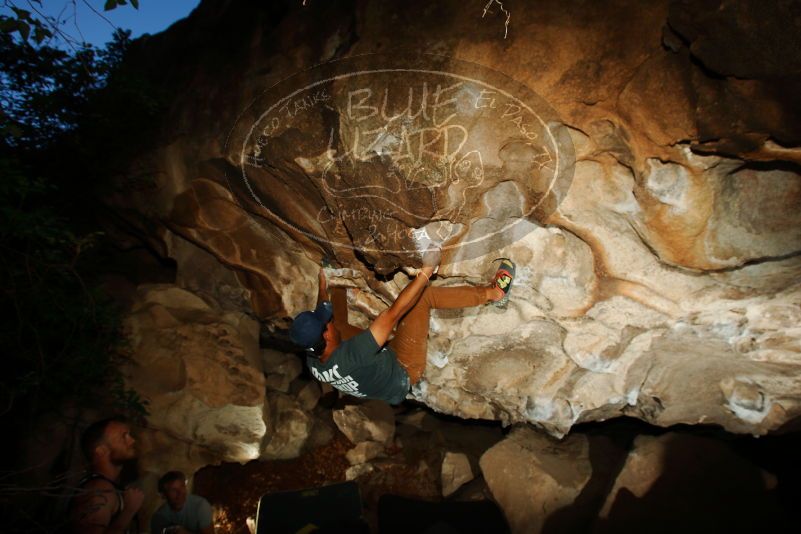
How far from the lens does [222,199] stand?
3.87m

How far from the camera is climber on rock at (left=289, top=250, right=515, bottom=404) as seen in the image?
10.0 ft

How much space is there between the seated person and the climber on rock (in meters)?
2.32

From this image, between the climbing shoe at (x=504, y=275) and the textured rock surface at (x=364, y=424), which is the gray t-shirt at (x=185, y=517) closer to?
the textured rock surface at (x=364, y=424)

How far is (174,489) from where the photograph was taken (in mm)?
4141

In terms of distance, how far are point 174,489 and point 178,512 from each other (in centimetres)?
28

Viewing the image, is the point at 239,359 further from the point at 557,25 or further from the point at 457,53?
the point at 557,25

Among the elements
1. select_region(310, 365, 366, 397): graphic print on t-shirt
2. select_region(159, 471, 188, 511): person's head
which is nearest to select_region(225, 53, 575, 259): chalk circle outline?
select_region(310, 365, 366, 397): graphic print on t-shirt

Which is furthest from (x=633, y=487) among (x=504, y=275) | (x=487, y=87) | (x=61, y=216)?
(x=61, y=216)

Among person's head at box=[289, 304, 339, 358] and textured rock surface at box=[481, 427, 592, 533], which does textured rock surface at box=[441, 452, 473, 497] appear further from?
person's head at box=[289, 304, 339, 358]

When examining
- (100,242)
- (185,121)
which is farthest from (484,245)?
(100,242)

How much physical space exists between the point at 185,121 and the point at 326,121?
1.82m

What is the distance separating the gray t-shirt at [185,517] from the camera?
414 cm

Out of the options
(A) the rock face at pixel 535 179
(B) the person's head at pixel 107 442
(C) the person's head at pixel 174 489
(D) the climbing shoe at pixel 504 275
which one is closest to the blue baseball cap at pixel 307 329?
(A) the rock face at pixel 535 179

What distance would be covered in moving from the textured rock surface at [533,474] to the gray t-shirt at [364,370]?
1815mm
